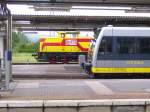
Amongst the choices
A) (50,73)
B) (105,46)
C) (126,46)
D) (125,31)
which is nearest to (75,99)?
(105,46)

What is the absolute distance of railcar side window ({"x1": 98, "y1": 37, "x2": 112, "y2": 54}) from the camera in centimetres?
2422

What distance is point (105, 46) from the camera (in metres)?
24.3

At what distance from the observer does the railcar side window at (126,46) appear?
24.5 meters

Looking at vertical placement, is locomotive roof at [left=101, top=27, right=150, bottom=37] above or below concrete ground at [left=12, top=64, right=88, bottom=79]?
above

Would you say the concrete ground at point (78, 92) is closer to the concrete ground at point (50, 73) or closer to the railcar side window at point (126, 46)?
the railcar side window at point (126, 46)

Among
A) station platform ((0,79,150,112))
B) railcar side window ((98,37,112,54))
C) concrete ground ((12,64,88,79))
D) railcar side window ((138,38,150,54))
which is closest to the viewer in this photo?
station platform ((0,79,150,112))

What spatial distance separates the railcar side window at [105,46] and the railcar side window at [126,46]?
0.48m

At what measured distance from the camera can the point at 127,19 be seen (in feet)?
107

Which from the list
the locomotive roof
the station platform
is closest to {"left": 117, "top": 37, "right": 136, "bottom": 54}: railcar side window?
the locomotive roof

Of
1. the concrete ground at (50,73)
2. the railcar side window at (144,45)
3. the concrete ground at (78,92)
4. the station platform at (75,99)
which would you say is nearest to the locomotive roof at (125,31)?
the railcar side window at (144,45)

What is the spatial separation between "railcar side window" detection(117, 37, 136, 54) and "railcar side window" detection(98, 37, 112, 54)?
48cm

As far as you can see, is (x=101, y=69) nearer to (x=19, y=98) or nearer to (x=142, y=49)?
(x=142, y=49)

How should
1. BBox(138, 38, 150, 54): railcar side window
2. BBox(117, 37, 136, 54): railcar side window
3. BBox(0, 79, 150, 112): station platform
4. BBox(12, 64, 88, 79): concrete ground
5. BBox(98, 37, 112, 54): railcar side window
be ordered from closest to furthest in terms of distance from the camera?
BBox(0, 79, 150, 112): station platform → BBox(98, 37, 112, 54): railcar side window → BBox(117, 37, 136, 54): railcar side window → BBox(138, 38, 150, 54): railcar side window → BBox(12, 64, 88, 79): concrete ground

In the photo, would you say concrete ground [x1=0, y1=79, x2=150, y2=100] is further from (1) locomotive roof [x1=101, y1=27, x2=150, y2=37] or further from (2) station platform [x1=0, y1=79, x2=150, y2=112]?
(1) locomotive roof [x1=101, y1=27, x2=150, y2=37]
